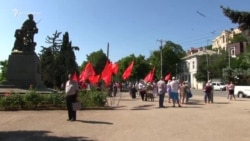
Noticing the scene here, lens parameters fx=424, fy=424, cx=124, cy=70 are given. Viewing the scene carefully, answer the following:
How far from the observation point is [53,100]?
20891 millimetres

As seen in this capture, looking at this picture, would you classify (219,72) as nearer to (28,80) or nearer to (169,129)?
(28,80)

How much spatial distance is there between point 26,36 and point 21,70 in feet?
10.1

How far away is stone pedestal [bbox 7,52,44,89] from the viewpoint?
2941 centimetres

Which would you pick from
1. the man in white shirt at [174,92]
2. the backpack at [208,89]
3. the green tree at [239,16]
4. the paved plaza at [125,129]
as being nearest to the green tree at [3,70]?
the backpack at [208,89]

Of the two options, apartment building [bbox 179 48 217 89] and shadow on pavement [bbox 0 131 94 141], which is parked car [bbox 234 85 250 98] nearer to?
shadow on pavement [bbox 0 131 94 141]

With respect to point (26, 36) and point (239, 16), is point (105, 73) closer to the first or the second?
point (26, 36)

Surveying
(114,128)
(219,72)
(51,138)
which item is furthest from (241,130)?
(219,72)

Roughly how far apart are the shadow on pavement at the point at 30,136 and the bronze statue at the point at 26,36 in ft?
62.9

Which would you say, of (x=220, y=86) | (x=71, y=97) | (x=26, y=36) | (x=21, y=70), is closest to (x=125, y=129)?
(x=71, y=97)

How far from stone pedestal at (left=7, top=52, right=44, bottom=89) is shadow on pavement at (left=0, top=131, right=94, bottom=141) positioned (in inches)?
687

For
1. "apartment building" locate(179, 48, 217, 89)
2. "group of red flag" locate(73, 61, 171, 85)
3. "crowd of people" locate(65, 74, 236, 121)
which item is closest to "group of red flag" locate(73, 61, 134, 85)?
"group of red flag" locate(73, 61, 171, 85)

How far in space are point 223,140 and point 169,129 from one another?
2357mm

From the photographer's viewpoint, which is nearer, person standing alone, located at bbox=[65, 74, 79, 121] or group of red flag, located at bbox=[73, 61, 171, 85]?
person standing alone, located at bbox=[65, 74, 79, 121]

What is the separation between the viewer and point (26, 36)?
31328 millimetres
